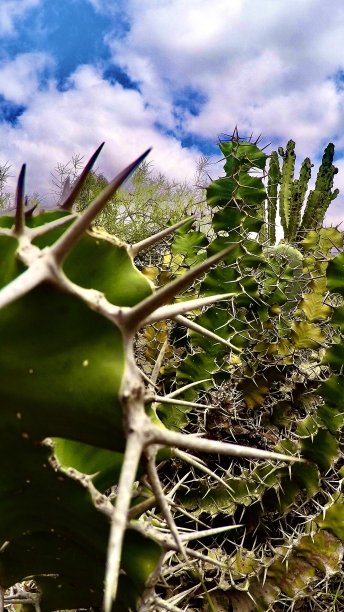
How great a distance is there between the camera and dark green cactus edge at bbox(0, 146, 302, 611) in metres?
0.59

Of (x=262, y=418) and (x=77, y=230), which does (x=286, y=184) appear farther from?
(x=77, y=230)

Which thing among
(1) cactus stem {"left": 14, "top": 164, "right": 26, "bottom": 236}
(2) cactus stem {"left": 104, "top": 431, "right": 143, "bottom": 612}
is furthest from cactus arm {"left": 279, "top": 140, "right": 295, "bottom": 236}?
(2) cactus stem {"left": 104, "top": 431, "right": 143, "bottom": 612}

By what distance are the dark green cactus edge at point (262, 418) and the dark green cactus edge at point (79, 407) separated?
42 centimetres

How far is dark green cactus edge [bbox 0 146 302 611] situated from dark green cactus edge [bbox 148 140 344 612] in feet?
1.39

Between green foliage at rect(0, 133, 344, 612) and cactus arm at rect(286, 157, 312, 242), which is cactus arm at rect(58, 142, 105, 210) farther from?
cactus arm at rect(286, 157, 312, 242)

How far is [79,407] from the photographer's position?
647 millimetres

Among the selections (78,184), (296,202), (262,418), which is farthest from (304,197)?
(78,184)

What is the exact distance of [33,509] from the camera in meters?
0.86

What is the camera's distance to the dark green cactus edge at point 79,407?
0.59 meters

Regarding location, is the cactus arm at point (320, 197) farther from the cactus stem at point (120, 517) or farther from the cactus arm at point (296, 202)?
the cactus stem at point (120, 517)

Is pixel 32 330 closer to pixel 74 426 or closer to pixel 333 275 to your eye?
pixel 74 426

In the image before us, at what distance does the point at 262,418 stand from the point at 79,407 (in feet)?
4.43

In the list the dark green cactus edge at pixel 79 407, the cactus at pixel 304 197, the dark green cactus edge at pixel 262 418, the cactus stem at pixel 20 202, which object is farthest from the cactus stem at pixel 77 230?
the cactus at pixel 304 197

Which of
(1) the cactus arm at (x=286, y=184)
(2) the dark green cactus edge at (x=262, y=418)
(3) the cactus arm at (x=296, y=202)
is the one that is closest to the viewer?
(2) the dark green cactus edge at (x=262, y=418)
